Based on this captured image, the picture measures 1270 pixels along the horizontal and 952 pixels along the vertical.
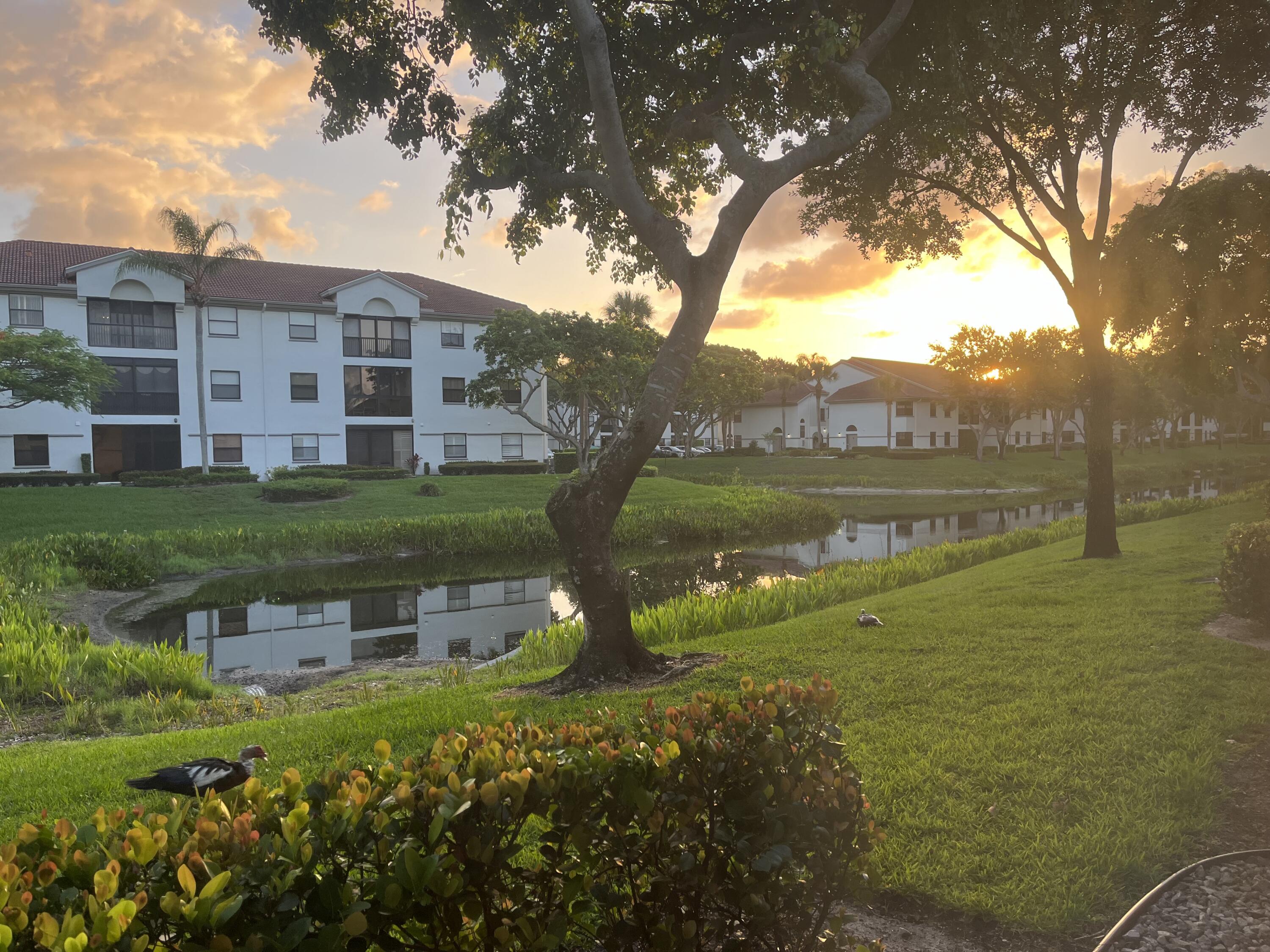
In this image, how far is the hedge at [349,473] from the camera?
37.2m

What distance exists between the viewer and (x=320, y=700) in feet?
32.0

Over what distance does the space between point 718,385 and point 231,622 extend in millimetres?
46750

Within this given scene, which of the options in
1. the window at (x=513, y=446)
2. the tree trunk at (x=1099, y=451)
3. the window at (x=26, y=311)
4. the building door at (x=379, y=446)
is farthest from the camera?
the window at (x=513, y=446)

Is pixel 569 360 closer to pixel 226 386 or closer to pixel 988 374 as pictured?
pixel 226 386

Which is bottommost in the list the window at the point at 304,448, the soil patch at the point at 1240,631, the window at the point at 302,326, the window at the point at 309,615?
the window at the point at 309,615

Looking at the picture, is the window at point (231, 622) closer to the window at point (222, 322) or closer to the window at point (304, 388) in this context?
the window at point (304, 388)

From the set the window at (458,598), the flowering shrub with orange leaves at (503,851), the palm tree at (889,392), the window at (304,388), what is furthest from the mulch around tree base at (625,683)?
the palm tree at (889,392)

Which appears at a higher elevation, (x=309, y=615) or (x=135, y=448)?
(x=135, y=448)

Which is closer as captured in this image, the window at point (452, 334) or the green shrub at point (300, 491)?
the green shrub at point (300, 491)

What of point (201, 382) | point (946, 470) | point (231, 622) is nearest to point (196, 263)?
point (201, 382)

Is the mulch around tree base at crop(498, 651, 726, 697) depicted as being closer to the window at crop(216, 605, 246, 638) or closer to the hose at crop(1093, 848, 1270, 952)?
the hose at crop(1093, 848, 1270, 952)

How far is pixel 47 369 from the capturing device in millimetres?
31266

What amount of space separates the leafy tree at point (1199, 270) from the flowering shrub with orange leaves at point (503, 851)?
13.8 meters

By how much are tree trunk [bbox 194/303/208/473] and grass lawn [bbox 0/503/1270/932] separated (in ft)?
111
